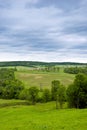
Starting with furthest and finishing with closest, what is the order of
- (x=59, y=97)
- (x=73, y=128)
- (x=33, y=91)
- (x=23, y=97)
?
(x=23, y=97) < (x=33, y=91) < (x=59, y=97) < (x=73, y=128)

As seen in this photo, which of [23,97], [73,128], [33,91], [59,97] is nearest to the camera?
[73,128]

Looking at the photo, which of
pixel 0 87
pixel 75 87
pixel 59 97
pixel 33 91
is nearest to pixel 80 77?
pixel 75 87

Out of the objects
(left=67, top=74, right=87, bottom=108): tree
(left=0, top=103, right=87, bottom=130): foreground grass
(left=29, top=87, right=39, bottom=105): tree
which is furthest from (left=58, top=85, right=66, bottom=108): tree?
(left=0, top=103, right=87, bottom=130): foreground grass

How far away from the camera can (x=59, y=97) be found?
95.8 m

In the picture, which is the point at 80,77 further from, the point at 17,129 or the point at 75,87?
the point at 17,129

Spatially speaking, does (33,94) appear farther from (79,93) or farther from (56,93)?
(79,93)

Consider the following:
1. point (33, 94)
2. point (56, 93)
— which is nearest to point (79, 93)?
point (56, 93)

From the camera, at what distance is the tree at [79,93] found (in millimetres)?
84969

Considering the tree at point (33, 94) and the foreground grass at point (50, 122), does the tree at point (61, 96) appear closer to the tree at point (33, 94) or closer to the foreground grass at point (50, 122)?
the tree at point (33, 94)

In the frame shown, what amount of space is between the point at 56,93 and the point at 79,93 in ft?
102

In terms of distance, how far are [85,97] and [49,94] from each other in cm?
4855

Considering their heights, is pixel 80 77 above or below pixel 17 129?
above

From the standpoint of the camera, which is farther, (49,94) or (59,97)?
(49,94)

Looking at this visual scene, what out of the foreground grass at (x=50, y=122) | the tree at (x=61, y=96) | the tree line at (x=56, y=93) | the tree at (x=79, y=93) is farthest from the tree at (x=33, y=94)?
the foreground grass at (x=50, y=122)
